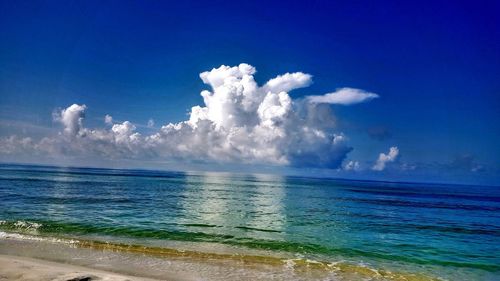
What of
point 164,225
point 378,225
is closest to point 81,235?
point 164,225

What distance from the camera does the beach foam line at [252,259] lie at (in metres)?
16.9

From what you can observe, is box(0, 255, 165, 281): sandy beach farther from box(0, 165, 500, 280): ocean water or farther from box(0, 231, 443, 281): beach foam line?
box(0, 231, 443, 281): beach foam line

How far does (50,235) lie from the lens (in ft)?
74.3

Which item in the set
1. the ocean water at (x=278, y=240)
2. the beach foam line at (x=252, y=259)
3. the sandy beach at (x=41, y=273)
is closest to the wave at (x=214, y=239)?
the ocean water at (x=278, y=240)

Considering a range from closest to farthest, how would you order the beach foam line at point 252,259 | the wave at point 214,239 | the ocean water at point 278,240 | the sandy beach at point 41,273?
the sandy beach at point 41,273 < the beach foam line at point 252,259 < the ocean water at point 278,240 < the wave at point 214,239

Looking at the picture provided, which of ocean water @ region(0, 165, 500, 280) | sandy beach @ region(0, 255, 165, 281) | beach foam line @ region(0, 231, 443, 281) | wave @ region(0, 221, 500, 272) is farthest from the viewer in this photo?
wave @ region(0, 221, 500, 272)

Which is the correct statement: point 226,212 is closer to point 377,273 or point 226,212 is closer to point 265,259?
point 265,259

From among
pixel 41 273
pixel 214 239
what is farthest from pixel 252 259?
pixel 41 273

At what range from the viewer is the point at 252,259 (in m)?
18.4

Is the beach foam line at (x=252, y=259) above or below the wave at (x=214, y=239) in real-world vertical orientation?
above

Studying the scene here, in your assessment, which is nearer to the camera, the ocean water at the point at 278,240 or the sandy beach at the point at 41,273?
the sandy beach at the point at 41,273

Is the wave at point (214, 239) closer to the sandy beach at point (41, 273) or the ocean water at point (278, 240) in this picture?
the ocean water at point (278, 240)

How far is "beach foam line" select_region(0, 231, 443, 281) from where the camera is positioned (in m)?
16.9

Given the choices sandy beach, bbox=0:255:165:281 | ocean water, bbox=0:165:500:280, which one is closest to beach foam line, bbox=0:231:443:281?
ocean water, bbox=0:165:500:280
